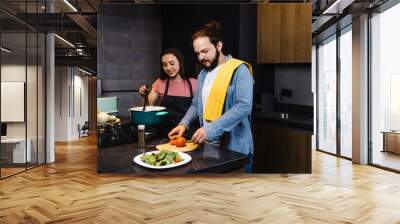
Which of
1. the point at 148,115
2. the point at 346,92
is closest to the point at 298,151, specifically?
the point at 148,115

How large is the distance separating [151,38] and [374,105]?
410 cm

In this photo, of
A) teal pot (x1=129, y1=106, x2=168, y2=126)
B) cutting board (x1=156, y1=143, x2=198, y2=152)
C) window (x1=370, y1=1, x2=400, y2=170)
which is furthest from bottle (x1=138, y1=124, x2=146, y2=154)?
window (x1=370, y1=1, x2=400, y2=170)

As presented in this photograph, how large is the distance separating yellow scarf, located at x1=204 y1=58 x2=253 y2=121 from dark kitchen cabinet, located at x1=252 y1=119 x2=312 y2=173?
548mm

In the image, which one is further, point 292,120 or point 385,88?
point 385,88

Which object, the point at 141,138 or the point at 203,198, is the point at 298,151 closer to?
the point at 203,198

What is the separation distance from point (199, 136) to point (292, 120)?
4.32ft

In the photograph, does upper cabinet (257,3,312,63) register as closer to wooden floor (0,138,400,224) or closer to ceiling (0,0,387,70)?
ceiling (0,0,387,70)

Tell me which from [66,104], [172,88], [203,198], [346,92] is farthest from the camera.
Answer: [66,104]

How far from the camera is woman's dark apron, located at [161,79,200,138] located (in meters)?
5.09

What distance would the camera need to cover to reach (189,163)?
16.2ft

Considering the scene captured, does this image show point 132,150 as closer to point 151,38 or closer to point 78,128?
point 151,38

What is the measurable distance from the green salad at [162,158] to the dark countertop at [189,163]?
0.11 meters

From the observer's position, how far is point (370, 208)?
144 inches

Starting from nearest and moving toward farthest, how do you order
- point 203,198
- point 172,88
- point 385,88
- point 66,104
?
point 203,198 → point 172,88 → point 385,88 → point 66,104
